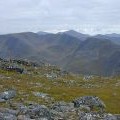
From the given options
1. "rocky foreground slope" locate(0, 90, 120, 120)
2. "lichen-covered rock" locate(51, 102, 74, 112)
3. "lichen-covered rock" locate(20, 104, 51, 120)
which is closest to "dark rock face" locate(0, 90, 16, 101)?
"rocky foreground slope" locate(0, 90, 120, 120)

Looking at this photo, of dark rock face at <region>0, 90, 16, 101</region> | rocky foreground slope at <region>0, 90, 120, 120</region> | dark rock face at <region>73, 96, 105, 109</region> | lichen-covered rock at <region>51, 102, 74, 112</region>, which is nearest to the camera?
rocky foreground slope at <region>0, 90, 120, 120</region>

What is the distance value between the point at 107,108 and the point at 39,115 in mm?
16272

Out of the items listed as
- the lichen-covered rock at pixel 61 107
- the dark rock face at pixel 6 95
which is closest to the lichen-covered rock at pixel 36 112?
the lichen-covered rock at pixel 61 107

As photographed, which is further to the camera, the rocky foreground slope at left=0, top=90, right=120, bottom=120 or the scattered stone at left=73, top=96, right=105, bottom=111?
the scattered stone at left=73, top=96, right=105, bottom=111

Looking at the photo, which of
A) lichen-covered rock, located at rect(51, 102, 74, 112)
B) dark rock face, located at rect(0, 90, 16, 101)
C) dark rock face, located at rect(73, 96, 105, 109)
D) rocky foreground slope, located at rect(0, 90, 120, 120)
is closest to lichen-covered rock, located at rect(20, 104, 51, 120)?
rocky foreground slope, located at rect(0, 90, 120, 120)

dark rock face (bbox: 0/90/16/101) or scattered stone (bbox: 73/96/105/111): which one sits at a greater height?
dark rock face (bbox: 0/90/16/101)

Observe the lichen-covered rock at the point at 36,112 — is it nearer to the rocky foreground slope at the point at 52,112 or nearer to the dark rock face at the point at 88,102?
the rocky foreground slope at the point at 52,112

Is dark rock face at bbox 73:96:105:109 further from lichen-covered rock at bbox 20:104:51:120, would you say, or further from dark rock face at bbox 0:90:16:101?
lichen-covered rock at bbox 20:104:51:120

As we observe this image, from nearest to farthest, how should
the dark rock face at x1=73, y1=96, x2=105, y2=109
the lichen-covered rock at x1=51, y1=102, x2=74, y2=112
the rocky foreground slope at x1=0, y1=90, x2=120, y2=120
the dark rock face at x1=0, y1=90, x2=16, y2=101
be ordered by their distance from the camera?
the rocky foreground slope at x1=0, y1=90, x2=120, y2=120, the lichen-covered rock at x1=51, y1=102, x2=74, y2=112, the dark rock face at x1=0, y1=90, x2=16, y2=101, the dark rock face at x1=73, y1=96, x2=105, y2=109

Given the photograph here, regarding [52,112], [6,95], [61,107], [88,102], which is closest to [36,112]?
[52,112]

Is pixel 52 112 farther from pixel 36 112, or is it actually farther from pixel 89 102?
pixel 89 102

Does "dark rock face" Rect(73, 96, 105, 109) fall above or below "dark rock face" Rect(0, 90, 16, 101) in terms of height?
below

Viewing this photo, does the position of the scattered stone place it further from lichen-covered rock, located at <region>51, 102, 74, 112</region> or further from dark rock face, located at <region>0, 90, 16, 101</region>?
dark rock face, located at <region>0, 90, 16, 101</region>

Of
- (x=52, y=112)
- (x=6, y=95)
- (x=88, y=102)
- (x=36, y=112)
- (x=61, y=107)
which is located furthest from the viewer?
(x=6, y=95)
